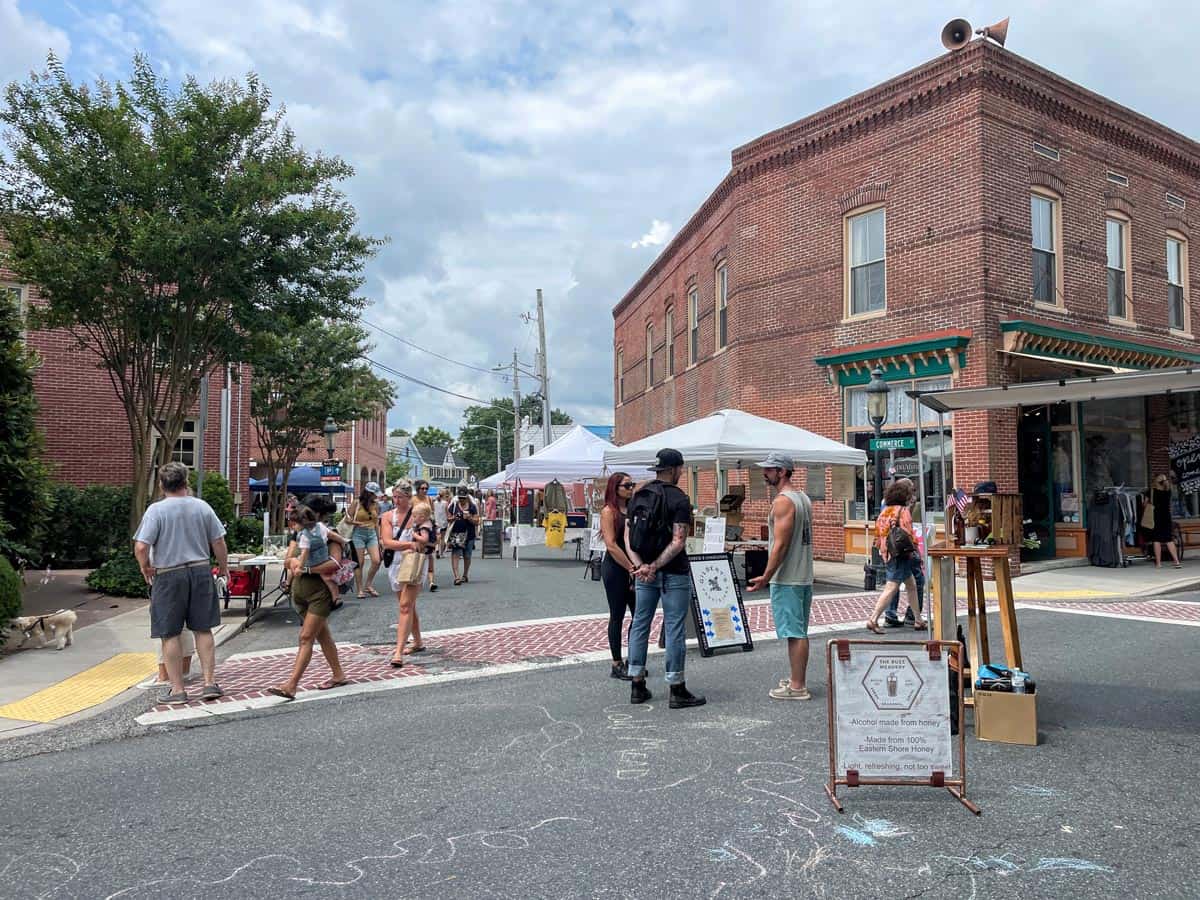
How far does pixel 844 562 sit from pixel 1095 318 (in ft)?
22.0

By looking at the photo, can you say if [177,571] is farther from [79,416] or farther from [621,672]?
[79,416]

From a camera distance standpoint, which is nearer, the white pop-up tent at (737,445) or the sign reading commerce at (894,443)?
the white pop-up tent at (737,445)

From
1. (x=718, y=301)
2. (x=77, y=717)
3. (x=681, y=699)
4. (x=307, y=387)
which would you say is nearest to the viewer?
(x=681, y=699)

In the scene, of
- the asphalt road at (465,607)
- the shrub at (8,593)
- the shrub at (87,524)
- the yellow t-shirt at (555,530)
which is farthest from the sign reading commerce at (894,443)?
the shrub at (87,524)

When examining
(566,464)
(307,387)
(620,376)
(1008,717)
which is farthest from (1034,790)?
(620,376)

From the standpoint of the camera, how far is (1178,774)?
492 cm

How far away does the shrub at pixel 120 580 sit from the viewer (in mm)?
12547

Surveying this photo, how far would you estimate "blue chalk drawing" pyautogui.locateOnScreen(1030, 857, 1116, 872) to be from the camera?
12.1 ft

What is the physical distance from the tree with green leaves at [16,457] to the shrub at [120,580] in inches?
70.5

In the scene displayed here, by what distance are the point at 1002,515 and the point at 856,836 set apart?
287cm

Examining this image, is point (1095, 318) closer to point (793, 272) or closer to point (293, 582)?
point (793, 272)

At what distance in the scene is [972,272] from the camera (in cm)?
1554

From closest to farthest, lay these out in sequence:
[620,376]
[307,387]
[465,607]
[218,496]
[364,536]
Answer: [465,607] < [364,536] < [218,496] < [307,387] < [620,376]

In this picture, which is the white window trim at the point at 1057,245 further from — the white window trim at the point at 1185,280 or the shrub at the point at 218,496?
the shrub at the point at 218,496
